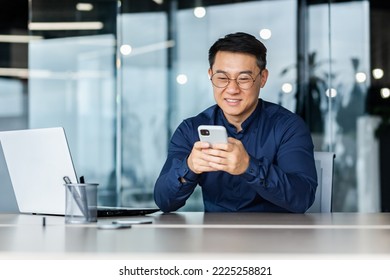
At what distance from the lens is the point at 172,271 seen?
1.29 meters

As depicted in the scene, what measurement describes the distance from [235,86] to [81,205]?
1.02 m

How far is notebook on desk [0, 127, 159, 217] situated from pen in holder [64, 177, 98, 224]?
0.16 meters

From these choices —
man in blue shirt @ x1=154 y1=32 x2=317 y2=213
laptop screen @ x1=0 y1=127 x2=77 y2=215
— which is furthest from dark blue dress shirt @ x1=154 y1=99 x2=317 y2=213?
laptop screen @ x1=0 y1=127 x2=77 y2=215

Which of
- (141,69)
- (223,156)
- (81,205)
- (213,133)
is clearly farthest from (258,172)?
(141,69)

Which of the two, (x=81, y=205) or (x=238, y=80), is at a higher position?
(x=238, y=80)

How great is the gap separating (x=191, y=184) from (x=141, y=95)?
359 centimetres

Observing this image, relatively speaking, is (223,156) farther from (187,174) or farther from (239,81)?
(239,81)

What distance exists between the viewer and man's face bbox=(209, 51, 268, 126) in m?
2.87

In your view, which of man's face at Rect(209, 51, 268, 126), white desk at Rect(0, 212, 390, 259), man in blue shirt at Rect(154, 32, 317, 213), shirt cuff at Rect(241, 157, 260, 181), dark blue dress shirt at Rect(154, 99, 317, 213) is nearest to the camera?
white desk at Rect(0, 212, 390, 259)

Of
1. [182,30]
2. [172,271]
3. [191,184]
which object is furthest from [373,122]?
[172,271]

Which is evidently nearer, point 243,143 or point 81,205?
point 81,205

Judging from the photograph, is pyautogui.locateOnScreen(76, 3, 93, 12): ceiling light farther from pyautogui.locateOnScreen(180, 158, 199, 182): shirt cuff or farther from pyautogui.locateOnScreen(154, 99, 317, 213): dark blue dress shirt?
pyautogui.locateOnScreen(180, 158, 199, 182): shirt cuff

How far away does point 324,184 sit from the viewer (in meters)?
3.00

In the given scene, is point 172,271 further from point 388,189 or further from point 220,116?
point 388,189
